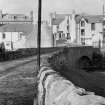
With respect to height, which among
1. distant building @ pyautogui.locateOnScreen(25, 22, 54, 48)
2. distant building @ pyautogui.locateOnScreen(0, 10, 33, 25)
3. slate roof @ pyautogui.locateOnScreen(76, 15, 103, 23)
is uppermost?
distant building @ pyautogui.locateOnScreen(0, 10, 33, 25)

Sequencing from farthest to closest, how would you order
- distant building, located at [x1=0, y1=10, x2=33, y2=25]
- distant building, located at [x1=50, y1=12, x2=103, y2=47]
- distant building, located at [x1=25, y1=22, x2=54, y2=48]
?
distant building, located at [x1=0, y1=10, x2=33, y2=25] < distant building, located at [x1=50, y1=12, x2=103, y2=47] < distant building, located at [x1=25, y1=22, x2=54, y2=48]

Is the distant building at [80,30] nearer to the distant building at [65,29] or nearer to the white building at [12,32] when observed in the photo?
the distant building at [65,29]

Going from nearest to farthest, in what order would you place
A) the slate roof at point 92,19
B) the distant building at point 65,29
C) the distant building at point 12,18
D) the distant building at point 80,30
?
the distant building at point 80,30 < the slate roof at point 92,19 < the distant building at point 65,29 < the distant building at point 12,18

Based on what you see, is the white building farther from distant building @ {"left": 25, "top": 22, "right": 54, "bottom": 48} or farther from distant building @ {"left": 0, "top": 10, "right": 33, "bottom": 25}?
distant building @ {"left": 0, "top": 10, "right": 33, "bottom": 25}

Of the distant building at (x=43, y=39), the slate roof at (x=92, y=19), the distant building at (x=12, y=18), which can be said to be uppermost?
the distant building at (x=12, y=18)

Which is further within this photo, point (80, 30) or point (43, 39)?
point (80, 30)

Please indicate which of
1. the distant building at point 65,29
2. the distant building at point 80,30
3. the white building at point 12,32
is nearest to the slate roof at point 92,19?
the distant building at point 80,30

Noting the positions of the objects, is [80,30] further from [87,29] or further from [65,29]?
[65,29]

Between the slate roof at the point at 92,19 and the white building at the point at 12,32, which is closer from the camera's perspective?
the slate roof at the point at 92,19

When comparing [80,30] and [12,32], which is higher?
[80,30]

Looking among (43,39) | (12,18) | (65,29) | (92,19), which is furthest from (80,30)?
(12,18)

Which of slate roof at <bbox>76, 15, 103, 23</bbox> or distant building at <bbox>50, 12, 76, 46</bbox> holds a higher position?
slate roof at <bbox>76, 15, 103, 23</bbox>

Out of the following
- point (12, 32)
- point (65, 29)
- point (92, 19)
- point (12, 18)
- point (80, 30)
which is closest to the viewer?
point (80, 30)

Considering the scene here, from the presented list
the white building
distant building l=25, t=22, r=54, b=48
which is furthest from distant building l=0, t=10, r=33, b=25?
distant building l=25, t=22, r=54, b=48
